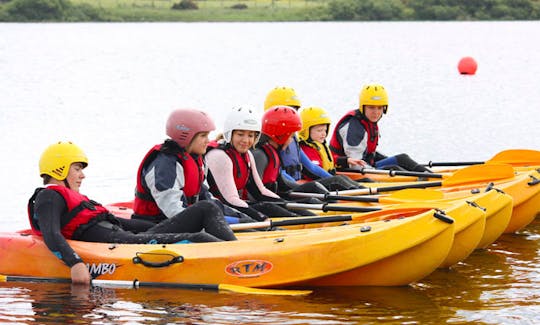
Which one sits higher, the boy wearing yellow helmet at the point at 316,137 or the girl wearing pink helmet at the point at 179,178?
the boy wearing yellow helmet at the point at 316,137

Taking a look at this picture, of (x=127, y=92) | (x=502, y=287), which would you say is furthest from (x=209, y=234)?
(x=127, y=92)

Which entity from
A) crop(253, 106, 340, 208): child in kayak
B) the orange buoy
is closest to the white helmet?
crop(253, 106, 340, 208): child in kayak

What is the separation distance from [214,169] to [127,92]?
82.5 feet

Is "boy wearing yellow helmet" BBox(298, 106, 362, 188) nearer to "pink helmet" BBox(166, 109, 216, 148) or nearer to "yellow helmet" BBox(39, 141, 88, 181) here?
"pink helmet" BBox(166, 109, 216, 148)

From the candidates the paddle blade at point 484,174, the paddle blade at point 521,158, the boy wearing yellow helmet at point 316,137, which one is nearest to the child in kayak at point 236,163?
the boy wearing yellow helmet at point 316,137

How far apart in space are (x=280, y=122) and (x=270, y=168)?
0.52 metres

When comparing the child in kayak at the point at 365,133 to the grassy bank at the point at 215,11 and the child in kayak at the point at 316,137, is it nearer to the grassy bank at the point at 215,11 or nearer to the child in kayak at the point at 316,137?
the child in kayak at the point at 316,137

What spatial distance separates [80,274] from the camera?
1013cm

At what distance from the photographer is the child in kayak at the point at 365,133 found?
15859mm

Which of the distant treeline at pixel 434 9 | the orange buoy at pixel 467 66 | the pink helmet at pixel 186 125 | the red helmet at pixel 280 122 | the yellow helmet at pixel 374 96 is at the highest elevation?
the distant treeline at pixel 434 9

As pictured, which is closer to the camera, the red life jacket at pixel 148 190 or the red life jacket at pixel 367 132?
the red life jacket at pixel 148 190

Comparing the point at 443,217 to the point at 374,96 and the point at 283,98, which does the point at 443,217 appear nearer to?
the point at 283,98

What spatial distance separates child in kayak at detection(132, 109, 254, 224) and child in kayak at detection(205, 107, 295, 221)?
0.74 metres

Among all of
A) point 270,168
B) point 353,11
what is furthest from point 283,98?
point 353,11
